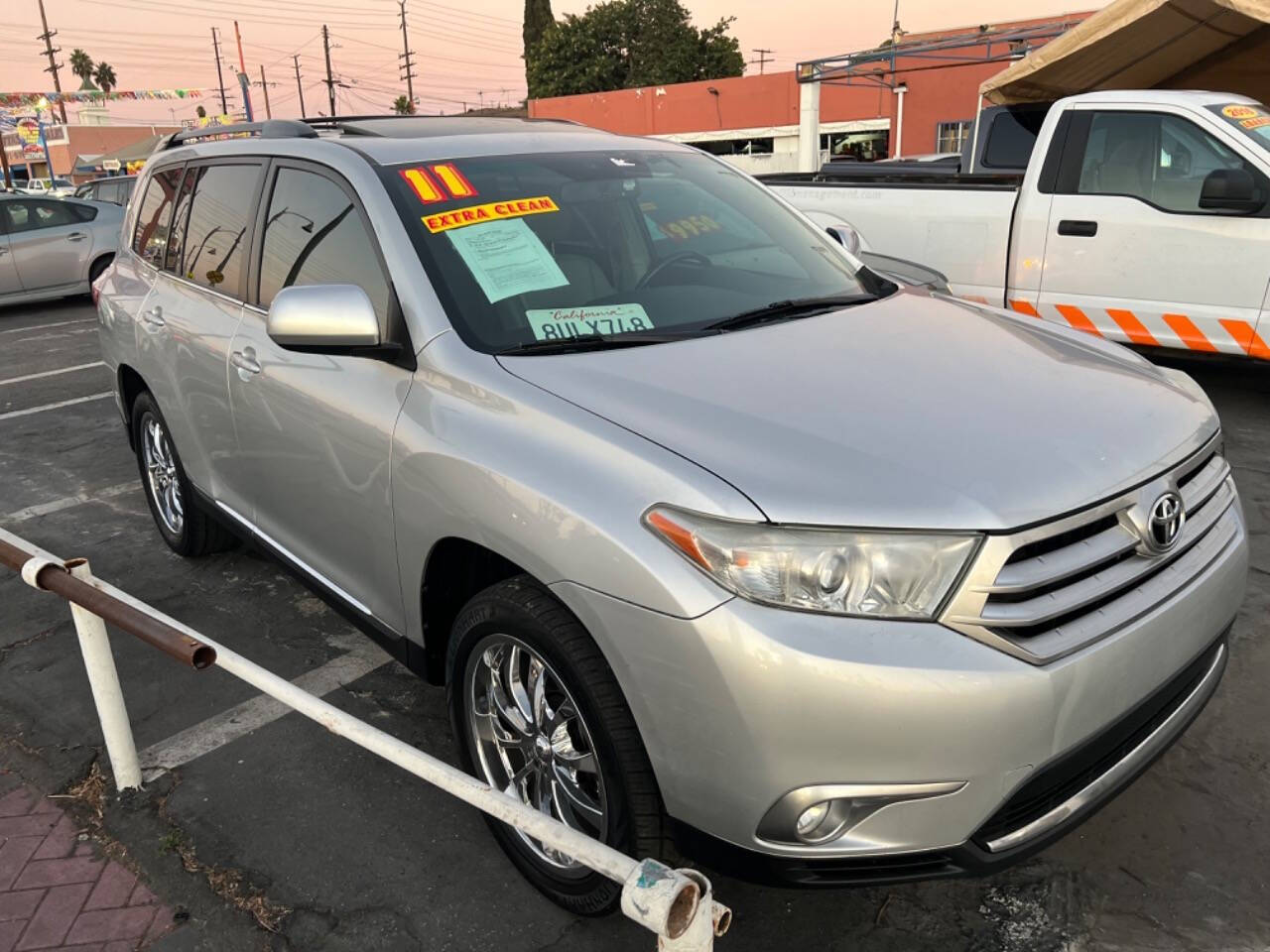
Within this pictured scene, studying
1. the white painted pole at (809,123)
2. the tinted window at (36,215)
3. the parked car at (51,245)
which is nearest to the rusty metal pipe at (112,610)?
the parked car at (51,245)

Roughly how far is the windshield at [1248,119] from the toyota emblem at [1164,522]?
493 cm

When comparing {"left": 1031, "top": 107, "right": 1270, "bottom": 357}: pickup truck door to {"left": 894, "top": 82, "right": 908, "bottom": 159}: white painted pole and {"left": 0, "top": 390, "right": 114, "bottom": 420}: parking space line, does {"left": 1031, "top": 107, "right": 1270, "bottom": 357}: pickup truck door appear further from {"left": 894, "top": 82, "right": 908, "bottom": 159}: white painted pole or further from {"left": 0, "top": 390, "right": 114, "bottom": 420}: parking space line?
{"left": 894, "top": 82, "right": 908, "bottom": 159}: white painted pole

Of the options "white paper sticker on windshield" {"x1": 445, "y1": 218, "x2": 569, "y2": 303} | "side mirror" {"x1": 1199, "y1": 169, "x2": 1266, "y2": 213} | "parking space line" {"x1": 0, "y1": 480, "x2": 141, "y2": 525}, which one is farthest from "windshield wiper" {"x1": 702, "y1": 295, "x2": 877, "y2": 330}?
"parking space line" {"x1": 0, "y1": 480, "x2": 141, "y2": 525}

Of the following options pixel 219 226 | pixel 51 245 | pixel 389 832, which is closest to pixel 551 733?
pixel 389 832

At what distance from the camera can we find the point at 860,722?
1.79m

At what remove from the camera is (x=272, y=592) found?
4.33 metres

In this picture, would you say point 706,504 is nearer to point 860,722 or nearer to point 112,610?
point 860,722

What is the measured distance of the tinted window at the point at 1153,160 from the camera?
6051mm

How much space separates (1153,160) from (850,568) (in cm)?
567

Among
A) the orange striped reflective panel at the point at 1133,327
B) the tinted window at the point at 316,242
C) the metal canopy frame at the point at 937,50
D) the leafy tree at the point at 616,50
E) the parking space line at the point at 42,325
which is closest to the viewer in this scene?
the tinted window at the point at 316,242

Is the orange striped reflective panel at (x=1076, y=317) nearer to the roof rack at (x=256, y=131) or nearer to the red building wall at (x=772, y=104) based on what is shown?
the roof rack at (x=256, y=131)

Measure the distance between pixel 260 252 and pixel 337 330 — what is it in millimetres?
1108

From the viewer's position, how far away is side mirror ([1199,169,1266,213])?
5.70 meters

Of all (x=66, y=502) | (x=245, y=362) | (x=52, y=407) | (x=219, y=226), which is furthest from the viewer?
(x=52, y=407)
